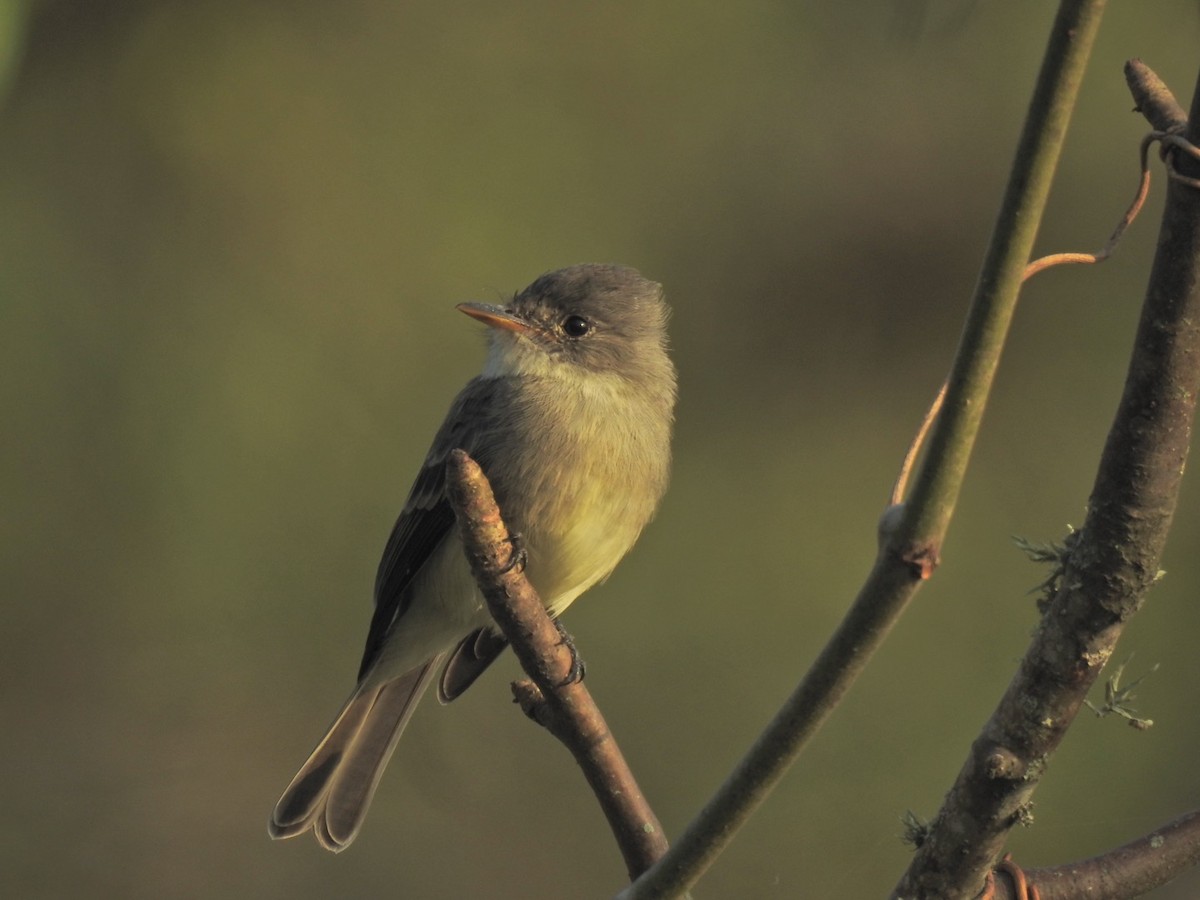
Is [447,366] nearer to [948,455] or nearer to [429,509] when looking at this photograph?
[429,509]

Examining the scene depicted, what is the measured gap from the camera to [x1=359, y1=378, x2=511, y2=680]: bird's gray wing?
3.57 m

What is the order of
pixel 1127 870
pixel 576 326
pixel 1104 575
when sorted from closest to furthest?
pixel 1104 575
pixel 1127 870
pixel 576 326

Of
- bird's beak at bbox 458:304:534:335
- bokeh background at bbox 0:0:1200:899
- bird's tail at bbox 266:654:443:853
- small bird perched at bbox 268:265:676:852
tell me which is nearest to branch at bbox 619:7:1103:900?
small bird perched at bbox 268:265:676:852

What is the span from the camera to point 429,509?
3598 millimetres

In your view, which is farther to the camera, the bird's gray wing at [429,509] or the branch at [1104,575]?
the bird's gray wing at [429,509]

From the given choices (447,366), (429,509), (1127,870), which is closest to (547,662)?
(1127,870)

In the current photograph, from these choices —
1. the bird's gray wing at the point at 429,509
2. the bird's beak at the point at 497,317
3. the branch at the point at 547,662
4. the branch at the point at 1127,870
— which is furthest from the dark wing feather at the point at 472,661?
the branch at the point at 1127,870

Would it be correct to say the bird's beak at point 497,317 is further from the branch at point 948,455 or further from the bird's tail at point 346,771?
the branch at point 948,455

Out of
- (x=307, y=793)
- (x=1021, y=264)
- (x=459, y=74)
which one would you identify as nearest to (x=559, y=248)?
(x=459, y=74)

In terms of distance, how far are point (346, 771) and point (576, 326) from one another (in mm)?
1301

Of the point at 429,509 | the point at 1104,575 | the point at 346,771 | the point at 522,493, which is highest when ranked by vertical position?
the point at 1104,575

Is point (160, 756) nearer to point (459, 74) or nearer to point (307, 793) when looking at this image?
point (307, 793)

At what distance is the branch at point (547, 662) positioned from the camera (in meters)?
2.19

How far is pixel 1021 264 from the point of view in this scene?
1429 millimetres
